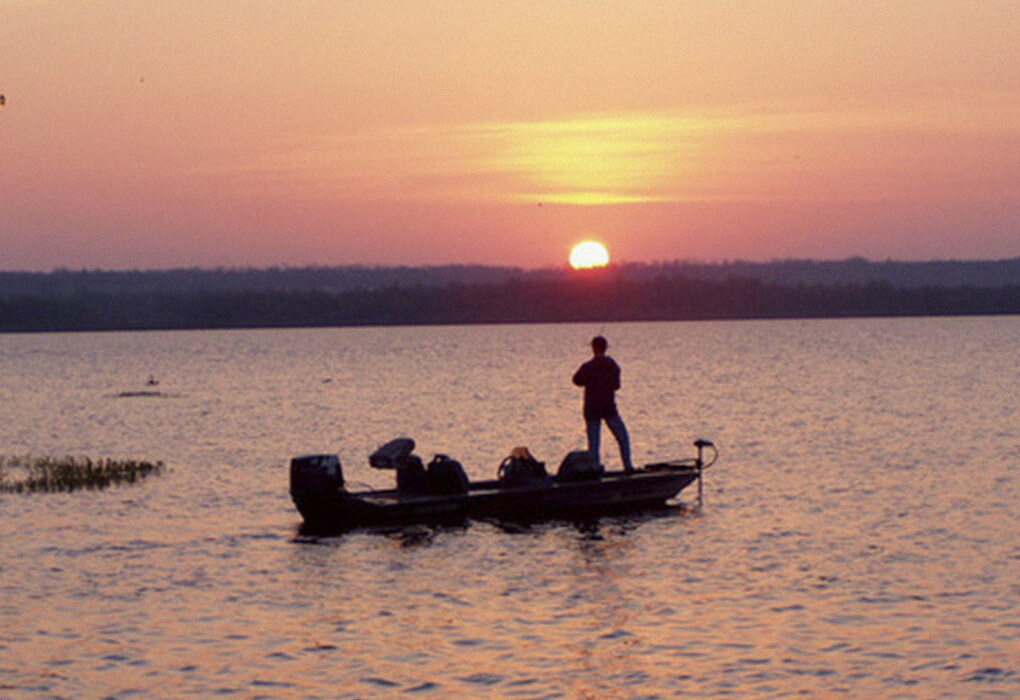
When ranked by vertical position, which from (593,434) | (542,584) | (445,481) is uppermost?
(593,434)

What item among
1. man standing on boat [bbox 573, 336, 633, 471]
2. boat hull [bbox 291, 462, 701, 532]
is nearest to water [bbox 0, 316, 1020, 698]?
boat hull [bbox 291, 462, 701, 532]

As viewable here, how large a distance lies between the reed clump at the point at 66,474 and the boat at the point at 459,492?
949cm

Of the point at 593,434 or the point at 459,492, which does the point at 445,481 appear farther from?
the point at 593,434

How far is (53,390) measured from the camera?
9206 cm

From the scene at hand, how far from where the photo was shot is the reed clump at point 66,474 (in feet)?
109

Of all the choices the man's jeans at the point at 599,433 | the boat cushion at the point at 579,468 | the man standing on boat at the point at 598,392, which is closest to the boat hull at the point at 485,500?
the boat cushion at the point at 579,468

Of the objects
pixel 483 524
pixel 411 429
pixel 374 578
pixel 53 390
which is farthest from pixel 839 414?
pixel 53 390

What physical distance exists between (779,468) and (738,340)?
159 metres

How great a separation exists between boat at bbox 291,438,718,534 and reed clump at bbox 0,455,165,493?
374 inches

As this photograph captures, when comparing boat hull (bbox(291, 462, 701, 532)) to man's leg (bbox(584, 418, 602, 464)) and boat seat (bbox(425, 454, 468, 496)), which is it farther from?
man's leg (bbox(584, 418, 602, 464))

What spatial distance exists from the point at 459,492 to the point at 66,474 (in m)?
13.0

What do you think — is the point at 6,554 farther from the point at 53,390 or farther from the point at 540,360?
the point at 540,360

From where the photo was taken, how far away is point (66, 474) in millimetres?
35156

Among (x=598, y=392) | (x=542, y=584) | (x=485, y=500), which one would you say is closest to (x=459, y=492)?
(x=485, y=500)
